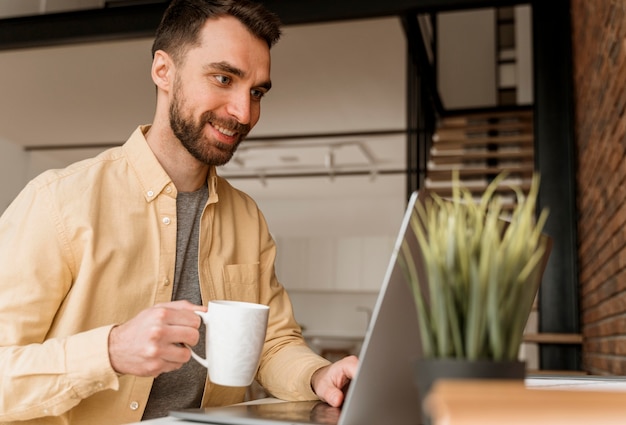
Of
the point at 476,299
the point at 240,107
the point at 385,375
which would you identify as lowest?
the point at 385,375

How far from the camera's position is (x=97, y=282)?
1392mm

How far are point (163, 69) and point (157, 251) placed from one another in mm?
461

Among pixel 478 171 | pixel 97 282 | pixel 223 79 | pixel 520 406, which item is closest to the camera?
pixel 520 406

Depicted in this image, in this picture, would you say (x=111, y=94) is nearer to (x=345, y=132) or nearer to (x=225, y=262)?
(x=345, y=132)

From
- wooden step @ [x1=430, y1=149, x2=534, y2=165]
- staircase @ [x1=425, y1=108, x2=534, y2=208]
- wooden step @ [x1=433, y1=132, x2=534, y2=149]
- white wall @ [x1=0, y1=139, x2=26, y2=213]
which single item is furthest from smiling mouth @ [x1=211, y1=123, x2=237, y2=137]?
white wall @ [x1=0, y1=139, x2=26, y2=213]

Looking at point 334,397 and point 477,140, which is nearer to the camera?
point 334,397

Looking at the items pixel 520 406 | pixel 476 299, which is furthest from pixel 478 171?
pixel 520 406

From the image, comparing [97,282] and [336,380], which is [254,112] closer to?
[97,282]

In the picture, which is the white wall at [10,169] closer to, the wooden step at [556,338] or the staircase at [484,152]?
the staircase at [484,152]

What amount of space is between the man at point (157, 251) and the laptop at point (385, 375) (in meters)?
0.25

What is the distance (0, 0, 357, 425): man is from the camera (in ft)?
3.77

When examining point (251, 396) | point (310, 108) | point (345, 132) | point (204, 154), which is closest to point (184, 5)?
point (204, 154)

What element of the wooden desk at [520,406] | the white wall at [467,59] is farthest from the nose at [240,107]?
the white wall at [467,59]

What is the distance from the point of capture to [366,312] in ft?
37.8
